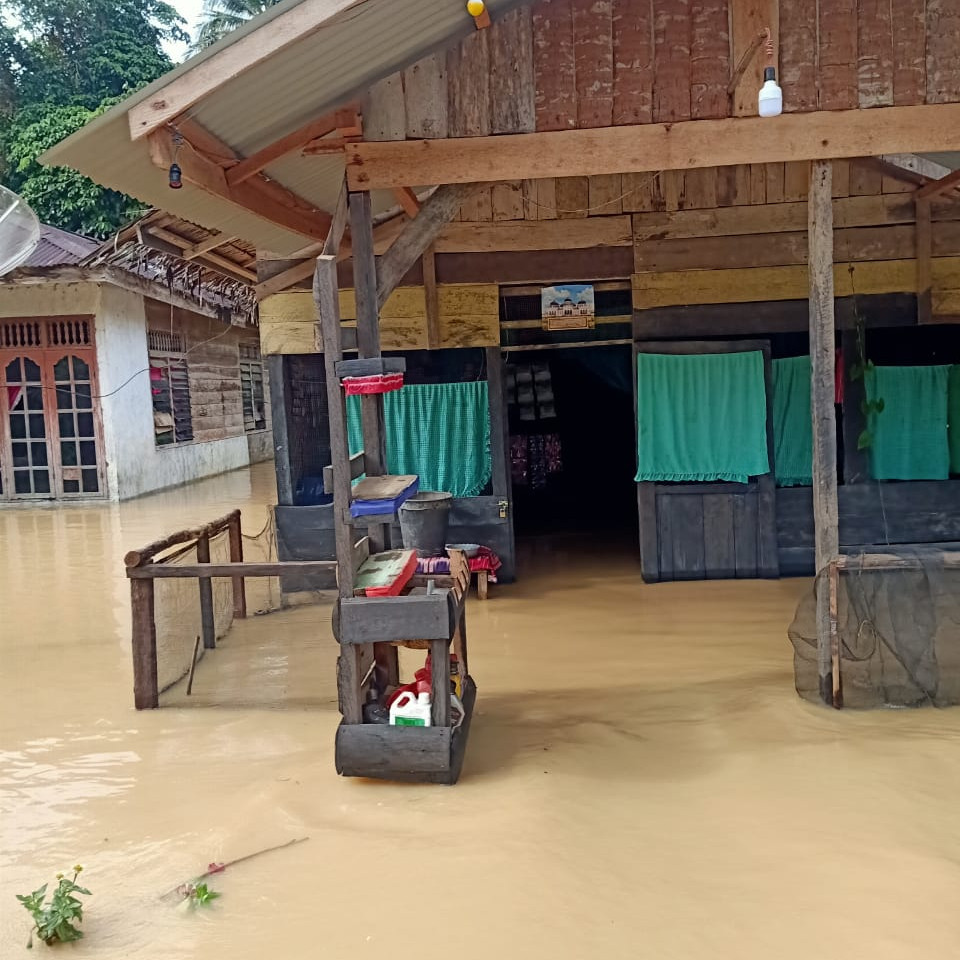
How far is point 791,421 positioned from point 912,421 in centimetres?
115

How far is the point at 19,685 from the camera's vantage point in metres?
7.09

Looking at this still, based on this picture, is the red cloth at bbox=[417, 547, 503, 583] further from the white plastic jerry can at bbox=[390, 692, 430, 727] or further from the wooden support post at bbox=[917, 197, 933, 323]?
the wooden support post at bbox=[917, 197, 933, 323]

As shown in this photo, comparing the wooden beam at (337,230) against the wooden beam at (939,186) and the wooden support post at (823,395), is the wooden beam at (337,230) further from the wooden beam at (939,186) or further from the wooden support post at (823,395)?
the wooden beam at (939,186)

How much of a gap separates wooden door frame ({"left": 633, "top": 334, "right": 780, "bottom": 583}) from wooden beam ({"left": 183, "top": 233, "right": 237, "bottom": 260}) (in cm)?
462

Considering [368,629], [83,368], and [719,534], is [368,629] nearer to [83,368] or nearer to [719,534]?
[719,534]

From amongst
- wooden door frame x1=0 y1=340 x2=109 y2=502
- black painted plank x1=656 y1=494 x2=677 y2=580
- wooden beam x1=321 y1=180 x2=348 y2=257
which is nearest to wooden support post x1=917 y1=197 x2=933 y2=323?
black painted plank x1=656 y1=494 x2=677 y2=580

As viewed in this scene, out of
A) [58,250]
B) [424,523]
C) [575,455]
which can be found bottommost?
[424,523]

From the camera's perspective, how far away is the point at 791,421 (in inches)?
388

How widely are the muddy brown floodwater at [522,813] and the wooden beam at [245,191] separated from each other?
10.7 ft

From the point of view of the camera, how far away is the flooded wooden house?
5.64 metres

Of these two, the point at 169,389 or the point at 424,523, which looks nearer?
the point at 424,523

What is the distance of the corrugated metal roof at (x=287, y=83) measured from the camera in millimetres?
4945

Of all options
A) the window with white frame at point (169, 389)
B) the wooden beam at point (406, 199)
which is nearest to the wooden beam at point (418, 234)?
the wooden beam at point (406, 199)

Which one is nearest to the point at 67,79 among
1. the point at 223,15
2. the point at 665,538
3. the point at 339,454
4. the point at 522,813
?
the point at 223,15
